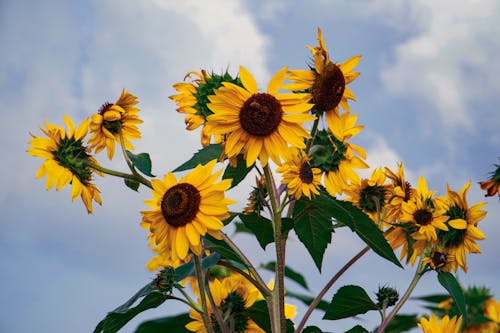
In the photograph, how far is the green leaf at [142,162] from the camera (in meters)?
1.42

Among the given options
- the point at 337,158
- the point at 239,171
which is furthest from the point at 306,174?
the point at 337,158

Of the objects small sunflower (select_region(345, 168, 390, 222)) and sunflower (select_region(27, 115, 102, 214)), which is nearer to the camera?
sunflower (select_region(27, 115, 102, 214))

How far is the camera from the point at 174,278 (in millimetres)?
1409

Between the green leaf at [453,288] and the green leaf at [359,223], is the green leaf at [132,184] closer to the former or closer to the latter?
the green leaf at [359,223]

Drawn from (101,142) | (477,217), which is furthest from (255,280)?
(477,217)

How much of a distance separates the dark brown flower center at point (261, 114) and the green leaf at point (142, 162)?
0.27 metres

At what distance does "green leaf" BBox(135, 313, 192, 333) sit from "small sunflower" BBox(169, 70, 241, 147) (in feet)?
1.69

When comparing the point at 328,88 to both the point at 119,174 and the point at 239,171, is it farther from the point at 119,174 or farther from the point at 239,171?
the point at 119,174

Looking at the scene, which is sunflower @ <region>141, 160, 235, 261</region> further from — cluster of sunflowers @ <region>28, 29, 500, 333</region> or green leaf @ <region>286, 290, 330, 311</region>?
green leaf @ <region>286, 290, 330, 311</region>

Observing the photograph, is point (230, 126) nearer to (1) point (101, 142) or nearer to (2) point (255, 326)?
(1) point (101, 142)

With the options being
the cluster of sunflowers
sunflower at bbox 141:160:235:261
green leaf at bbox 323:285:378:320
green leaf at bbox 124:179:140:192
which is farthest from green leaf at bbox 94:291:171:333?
green leaf at bbox 323:285:378:320

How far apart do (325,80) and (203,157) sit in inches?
12.4

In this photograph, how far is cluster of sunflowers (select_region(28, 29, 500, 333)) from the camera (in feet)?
4.19

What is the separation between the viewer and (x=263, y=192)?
1.63m
